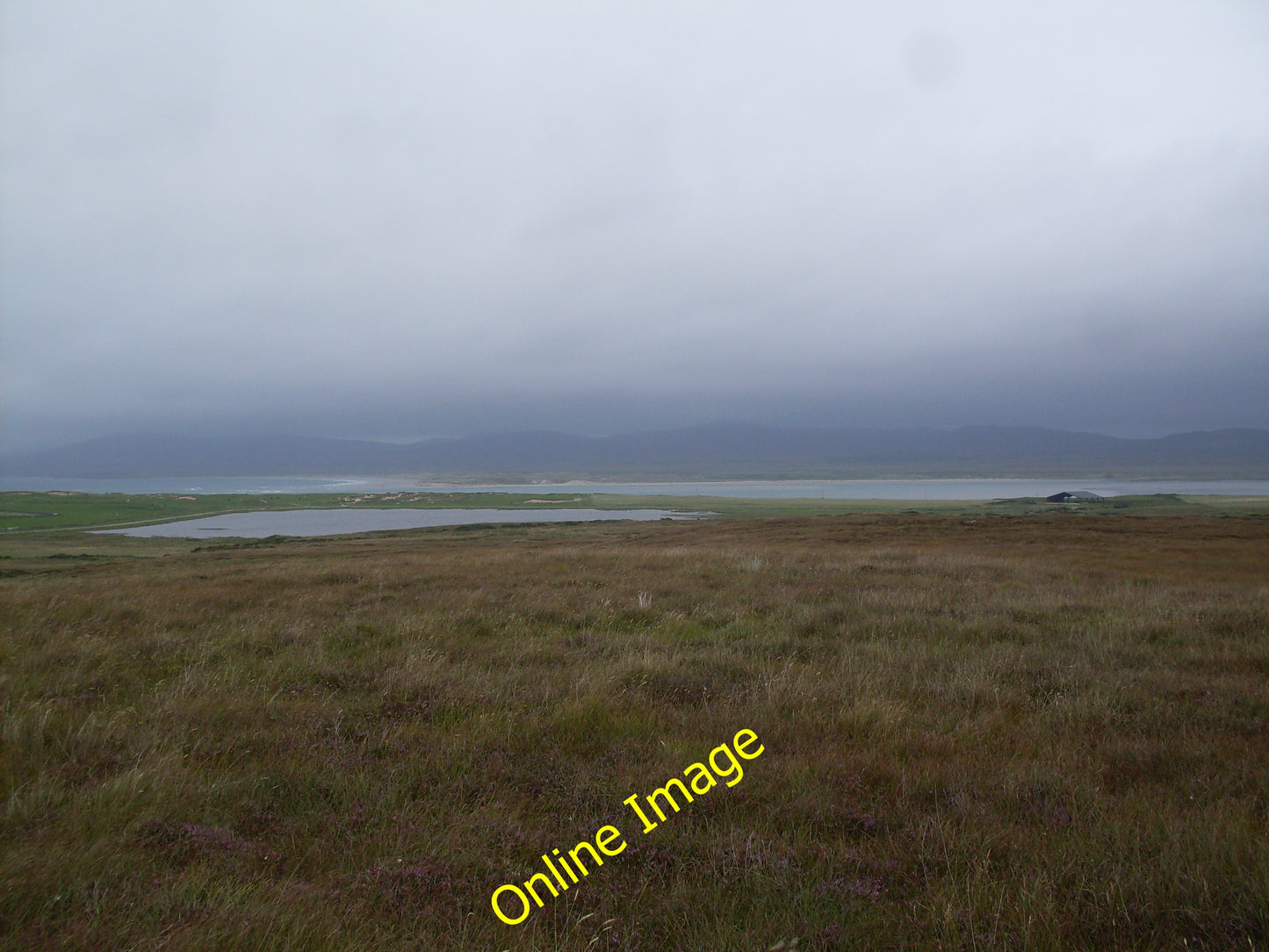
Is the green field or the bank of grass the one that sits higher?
the bank of grass

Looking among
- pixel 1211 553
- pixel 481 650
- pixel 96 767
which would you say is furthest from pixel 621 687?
pixel 1211 553

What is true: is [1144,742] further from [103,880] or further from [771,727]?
[103,880]

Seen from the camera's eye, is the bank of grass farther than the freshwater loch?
No

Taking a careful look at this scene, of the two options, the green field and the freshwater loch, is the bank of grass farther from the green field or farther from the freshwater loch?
the green field

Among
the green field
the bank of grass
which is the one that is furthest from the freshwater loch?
the bank of grass

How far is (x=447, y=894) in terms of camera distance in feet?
11.4

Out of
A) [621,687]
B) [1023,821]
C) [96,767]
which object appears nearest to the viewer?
[1023,821]

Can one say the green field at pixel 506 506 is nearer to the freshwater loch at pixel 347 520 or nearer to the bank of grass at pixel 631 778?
the freshwater loch at pixel 347 520

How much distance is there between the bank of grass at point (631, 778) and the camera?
325cm

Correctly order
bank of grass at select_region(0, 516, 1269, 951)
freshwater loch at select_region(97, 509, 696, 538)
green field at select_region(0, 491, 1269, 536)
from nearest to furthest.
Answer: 1. bank of grass at select_region(0, 516, 1269, 951)
2. freshwater loch at select_region(97, 509, 696, 538)
3. green field at select_region(0, 491, 1269, 536)

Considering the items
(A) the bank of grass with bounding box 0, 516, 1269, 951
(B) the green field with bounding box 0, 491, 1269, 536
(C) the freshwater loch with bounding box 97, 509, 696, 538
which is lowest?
(C) the freshwater loch with bounding box 97, 509, 696, 538

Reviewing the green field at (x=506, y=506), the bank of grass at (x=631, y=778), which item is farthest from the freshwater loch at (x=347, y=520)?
the bank of grass at (x=631, y=778)

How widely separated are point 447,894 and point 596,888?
2.57ft

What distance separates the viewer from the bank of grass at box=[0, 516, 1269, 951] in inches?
128
